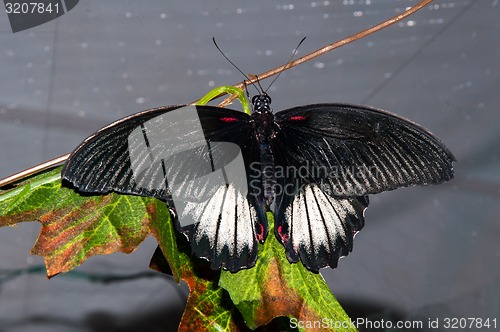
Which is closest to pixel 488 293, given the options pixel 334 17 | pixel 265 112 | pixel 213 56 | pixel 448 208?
pixel 448 208

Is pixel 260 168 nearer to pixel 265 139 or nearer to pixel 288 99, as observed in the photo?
pixel 265 139

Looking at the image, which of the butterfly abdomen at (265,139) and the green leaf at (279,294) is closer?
the green leaf at (279,294)

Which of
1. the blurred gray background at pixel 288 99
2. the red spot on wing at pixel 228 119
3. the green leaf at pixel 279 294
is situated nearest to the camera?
the green leaf at pixel 279 294

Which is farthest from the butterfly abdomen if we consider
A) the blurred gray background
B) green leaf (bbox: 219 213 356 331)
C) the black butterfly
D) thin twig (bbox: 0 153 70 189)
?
the blurred gray background

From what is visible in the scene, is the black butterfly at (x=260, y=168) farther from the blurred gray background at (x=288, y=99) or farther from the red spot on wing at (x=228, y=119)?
the blurred gray background at (x=288, y=99)

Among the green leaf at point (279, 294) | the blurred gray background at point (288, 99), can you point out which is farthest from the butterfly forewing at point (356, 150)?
the blurred gray background at point (288, 99)

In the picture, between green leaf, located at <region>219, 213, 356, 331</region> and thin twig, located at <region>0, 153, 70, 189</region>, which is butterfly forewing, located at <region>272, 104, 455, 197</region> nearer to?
green leaf, located at <region>219, 213, 356, 331</region>

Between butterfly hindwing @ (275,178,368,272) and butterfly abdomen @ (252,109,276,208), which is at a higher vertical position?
butterfly abdomen @ (252,109,276,208)
